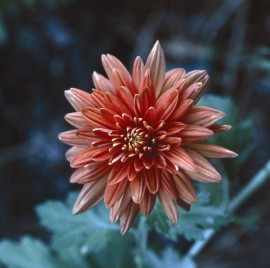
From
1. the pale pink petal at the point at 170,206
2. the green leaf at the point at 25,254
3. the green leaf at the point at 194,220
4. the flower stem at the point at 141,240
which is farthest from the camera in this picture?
the green leaf at the point at 25,254

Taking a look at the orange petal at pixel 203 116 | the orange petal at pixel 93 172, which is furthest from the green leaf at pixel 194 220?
the orange petal at pixel 203 116

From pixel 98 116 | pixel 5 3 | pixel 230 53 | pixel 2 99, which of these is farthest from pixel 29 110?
pixel 98 116

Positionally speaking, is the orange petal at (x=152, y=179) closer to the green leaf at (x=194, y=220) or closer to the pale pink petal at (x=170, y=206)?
the pale pink petal at (x=170, y=206)

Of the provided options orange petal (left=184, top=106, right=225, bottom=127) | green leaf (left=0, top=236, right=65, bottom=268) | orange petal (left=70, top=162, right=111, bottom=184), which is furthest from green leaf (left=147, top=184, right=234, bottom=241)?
green leaf (left=0, top=236, right=65, bottom=268)

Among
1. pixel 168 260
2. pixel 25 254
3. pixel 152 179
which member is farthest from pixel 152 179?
pixel 25 254

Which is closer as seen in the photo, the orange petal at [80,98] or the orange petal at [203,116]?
the orange petal at [203,116]
